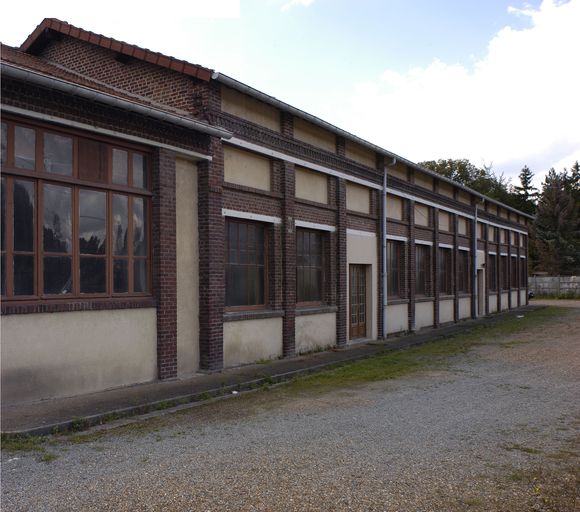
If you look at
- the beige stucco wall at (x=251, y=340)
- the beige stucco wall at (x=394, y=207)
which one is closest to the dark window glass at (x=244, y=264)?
the beige stucco wall at (x=251, y=340)

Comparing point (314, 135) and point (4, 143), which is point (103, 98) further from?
point (314, 135)

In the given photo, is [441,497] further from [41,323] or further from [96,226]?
[96,226]

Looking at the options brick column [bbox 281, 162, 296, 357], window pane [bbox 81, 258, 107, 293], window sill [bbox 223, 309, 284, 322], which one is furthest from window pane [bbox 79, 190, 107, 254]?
brick column [bbox 281, 162, 296, 357]

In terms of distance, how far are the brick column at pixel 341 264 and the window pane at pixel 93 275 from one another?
284 inches

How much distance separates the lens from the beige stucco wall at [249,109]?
11523 mm

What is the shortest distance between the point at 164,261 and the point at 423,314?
41.6ft

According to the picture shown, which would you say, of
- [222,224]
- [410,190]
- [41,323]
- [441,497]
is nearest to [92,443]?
[41,323]

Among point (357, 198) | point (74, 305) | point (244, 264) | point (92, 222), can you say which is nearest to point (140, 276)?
point (92, 222)

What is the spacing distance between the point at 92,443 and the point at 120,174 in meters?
4.55

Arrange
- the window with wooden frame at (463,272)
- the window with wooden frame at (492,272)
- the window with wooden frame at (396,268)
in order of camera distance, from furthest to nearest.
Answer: the window with wooden frame at (492,272) < the window with wooden frame at (463,272) < the window with wooden frame at (396,268)

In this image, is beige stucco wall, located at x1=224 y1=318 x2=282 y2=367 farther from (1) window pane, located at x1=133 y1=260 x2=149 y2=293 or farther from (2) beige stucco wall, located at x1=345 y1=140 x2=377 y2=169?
(2) beige stucco wall, located at x1=345 y1=140 x2=377 y2=169

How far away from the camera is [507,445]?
626cm

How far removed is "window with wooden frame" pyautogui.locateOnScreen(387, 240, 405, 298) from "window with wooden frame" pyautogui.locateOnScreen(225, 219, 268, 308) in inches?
268

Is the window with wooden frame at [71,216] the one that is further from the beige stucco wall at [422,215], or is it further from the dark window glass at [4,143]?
the beige stucco wall at [422,215]
